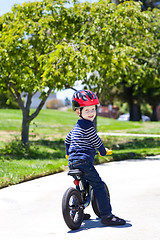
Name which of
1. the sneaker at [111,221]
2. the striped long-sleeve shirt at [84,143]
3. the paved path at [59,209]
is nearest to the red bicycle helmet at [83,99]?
the striped long-sleeve shirt at [84,143]

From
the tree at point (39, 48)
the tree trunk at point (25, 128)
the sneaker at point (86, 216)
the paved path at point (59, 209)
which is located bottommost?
the paved path at point (59, 209)

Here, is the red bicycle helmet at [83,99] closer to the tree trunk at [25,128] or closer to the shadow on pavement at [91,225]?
the shadow on pavement at [91,225]

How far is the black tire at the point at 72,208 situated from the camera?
16.7ft

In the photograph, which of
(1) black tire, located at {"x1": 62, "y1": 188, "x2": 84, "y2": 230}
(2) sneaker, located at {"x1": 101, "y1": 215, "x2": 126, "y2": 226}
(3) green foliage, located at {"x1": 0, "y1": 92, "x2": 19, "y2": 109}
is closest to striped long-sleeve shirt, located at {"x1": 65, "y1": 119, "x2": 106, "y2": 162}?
(1) black tire, located at {"x1": 62, "y1": 188, "x2": 84, "y2": 230}

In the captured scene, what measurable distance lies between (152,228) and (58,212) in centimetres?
159

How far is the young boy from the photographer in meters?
5.30

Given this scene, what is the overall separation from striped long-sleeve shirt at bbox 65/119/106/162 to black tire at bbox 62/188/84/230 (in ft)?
1.43

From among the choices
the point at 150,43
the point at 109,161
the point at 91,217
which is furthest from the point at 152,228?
the point at 150,43

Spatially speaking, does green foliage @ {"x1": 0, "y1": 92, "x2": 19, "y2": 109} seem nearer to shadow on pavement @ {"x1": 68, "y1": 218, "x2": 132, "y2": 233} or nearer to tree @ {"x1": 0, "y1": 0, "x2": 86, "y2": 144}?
tree @ {"x1": 0, "y1": 0, "x2": 86, "y2": 144}

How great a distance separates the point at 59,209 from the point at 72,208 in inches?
53.0

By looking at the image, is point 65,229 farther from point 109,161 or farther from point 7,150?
point 7,150

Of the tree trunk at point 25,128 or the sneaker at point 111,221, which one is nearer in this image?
the sneaker at point 111,221

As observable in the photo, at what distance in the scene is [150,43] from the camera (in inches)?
643

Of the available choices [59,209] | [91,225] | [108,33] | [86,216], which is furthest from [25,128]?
[91,225]
